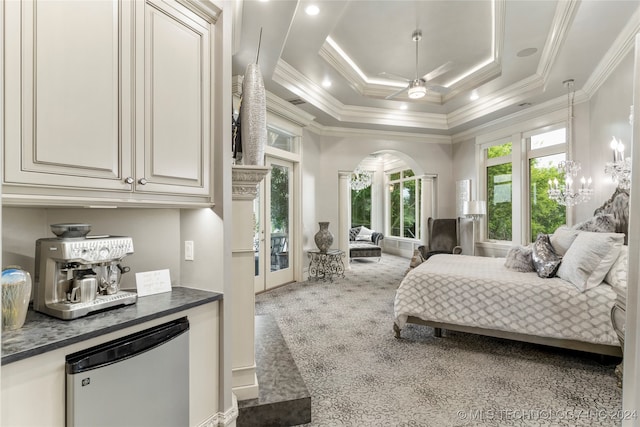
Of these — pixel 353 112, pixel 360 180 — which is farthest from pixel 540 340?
pixel 360 180

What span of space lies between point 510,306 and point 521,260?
754 mm

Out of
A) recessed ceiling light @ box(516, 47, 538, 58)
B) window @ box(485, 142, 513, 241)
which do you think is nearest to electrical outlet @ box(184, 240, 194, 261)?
recessed ceiling light @ box(516, 47, 538, 58)

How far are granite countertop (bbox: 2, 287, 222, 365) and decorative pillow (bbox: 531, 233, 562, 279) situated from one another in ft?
9.85

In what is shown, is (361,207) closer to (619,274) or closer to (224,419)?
(619,274)

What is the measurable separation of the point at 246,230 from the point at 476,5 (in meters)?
3.41

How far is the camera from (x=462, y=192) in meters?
6.88

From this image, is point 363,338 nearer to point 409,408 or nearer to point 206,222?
point 409,408

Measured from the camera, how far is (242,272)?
2061mm

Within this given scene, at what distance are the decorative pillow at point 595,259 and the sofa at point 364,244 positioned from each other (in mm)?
5366

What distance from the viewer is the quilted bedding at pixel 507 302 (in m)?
2.56

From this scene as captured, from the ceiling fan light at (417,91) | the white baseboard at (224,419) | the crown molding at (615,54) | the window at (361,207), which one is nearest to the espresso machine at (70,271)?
the white baseboard at (224,419)

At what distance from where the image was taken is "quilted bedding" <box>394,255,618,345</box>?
8.39 ft

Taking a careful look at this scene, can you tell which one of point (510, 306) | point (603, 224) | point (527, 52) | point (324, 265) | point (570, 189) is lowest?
point (324, 265)

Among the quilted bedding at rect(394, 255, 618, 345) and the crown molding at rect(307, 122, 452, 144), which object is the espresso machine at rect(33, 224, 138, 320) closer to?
the quilted bedding at rect(394, 255, 618, 345)
